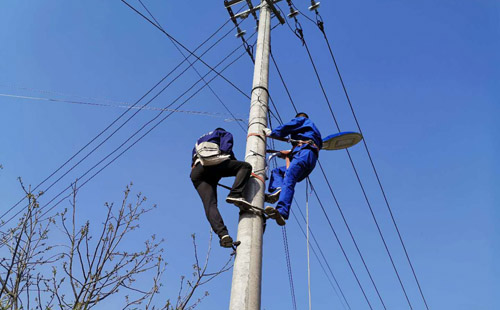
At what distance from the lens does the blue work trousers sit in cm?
461

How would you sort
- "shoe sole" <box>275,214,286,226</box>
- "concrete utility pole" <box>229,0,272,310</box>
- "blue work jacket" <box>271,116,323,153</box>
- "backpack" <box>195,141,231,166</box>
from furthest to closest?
"blue work jacket" <box>271,116,323,153</box>
"backpack" <box>195,141,231,166</box>
"shoe sole" <box>275,214,286,226</box>
"concrete utility pole" <box>229,0,272,310</box>

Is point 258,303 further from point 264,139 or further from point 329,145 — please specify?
point 329,145

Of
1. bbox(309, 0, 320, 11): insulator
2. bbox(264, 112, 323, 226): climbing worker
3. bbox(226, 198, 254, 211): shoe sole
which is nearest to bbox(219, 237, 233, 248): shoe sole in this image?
bbox(226, 198, 254, 211): shoe sole

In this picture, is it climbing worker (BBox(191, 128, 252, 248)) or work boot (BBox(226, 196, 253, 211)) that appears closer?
work boot (BBox(226, 196, 253, 211))

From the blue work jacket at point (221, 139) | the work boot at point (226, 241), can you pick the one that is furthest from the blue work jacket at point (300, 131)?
the work boot at point (226, 241)

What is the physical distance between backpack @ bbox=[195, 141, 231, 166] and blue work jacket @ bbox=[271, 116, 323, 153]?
105cm

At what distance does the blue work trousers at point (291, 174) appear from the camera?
461 centimetres

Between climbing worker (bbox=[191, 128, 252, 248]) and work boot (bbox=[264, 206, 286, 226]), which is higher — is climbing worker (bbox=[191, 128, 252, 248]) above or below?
above

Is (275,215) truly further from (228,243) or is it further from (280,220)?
(228,243)

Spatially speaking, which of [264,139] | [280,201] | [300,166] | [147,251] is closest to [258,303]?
[280,201]

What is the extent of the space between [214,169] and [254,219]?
0.93m

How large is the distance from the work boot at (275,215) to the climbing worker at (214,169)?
249 millimetres

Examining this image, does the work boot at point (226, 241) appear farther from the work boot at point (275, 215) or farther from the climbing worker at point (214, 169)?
the work boot at point (275, 215)

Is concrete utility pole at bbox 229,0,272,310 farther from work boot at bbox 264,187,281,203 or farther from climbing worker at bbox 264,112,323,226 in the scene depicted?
work boot at bbox 264,187,281,203
